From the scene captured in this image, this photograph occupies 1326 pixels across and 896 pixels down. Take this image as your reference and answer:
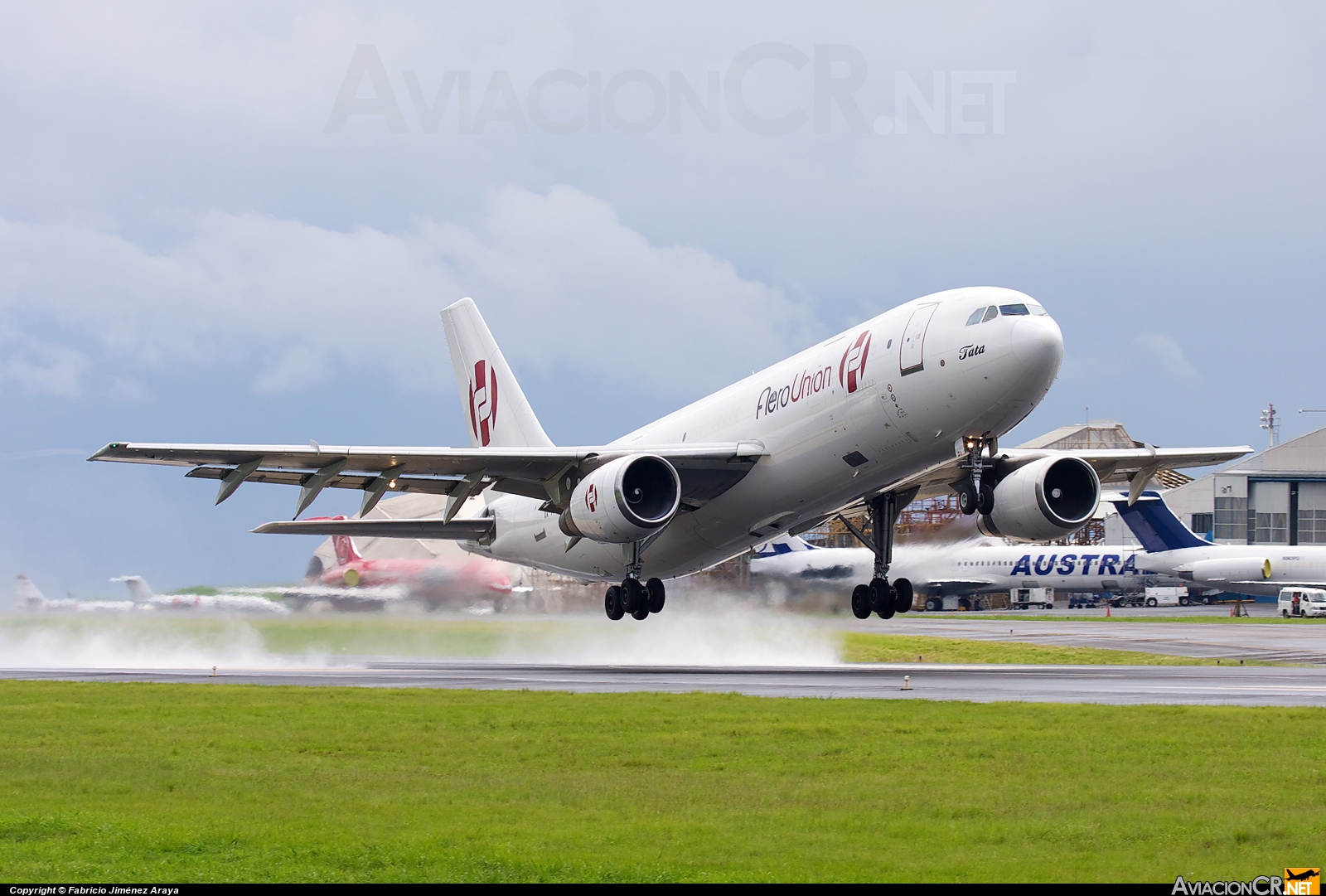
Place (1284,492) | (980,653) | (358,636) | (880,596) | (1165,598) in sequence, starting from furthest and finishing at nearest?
(1284,492), (1165,598), (980,653), (358,636), (880,596)

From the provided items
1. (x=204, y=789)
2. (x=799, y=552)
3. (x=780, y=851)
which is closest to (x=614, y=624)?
(x=799, y=552)

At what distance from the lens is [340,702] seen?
22719 mm

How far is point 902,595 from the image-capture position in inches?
1300

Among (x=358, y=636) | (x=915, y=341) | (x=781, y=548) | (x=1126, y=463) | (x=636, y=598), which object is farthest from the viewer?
(x=781, y=548)

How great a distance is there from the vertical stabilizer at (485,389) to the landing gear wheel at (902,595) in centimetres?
1159

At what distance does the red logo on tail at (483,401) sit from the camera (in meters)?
41.6

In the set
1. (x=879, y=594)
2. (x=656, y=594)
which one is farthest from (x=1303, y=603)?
(x=656, y=594)

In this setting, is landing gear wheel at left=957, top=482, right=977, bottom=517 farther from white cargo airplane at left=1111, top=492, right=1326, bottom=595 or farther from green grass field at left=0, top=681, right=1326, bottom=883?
white cargo airplane at left=1111, top=492, right=1326, bottom=595

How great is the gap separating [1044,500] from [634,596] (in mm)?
9967

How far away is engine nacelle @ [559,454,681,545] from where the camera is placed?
28656 millimetres

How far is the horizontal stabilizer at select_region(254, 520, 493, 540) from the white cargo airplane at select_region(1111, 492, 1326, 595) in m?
58.2

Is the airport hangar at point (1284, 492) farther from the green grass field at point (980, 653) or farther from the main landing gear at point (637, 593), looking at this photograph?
the main landing gear at point (637, 593)

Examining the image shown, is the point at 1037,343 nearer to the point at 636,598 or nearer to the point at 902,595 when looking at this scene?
the point at 902,595

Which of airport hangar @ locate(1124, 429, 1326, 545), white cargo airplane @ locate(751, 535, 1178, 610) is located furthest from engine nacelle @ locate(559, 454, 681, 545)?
airport hangar @ locate(1124, 429, 1326, 545)
